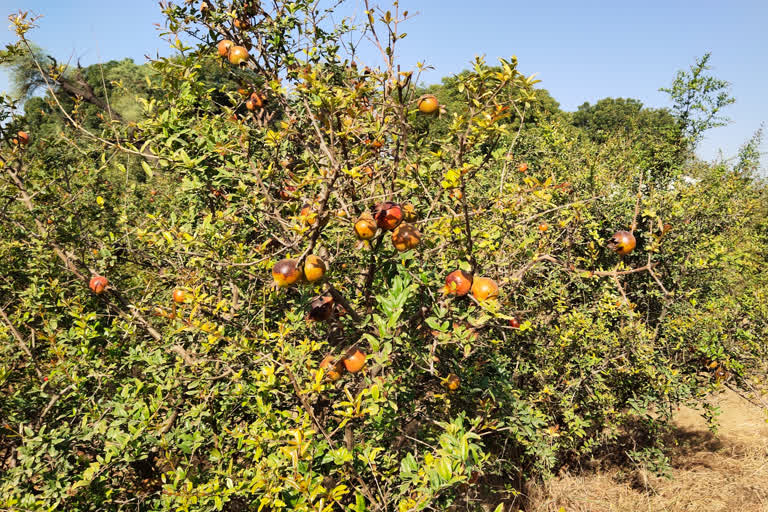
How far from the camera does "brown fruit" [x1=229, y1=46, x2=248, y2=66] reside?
227 cm

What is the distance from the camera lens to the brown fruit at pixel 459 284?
1.70 meters

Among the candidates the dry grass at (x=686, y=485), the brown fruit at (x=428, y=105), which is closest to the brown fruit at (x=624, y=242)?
the brown fruit at (x=428, y=105)

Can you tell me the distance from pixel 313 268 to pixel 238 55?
1428mm

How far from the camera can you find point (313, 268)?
5.20 ft

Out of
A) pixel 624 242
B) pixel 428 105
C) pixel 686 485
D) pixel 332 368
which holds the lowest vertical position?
pixel 686 485

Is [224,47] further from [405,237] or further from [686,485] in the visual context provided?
[686,485]

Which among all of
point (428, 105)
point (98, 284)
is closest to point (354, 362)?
point (428, 105)

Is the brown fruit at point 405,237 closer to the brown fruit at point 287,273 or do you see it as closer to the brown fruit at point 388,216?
the brown fruit at point 388,216

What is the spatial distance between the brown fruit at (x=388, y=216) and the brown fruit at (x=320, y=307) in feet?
1.35

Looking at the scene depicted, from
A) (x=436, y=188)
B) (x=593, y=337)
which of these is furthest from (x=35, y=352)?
(x=593, y=337)

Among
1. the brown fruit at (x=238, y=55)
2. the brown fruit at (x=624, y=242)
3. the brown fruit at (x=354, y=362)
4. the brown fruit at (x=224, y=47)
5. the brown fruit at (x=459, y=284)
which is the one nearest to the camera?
the brown fruit at (x=459, y=284)

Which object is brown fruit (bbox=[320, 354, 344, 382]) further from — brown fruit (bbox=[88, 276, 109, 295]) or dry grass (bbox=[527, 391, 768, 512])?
dry grass (bbox=[527, 391, 768, 512])

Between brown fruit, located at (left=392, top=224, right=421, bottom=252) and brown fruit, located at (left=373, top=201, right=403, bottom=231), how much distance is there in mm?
31

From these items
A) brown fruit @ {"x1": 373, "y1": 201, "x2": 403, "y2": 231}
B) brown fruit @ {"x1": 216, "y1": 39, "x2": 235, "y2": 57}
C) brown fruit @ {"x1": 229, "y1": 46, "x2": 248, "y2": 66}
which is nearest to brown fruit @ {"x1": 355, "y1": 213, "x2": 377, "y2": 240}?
brown fruit @ {"x1": 373, "y1": 201, "x2": 403, "y2": 231}
